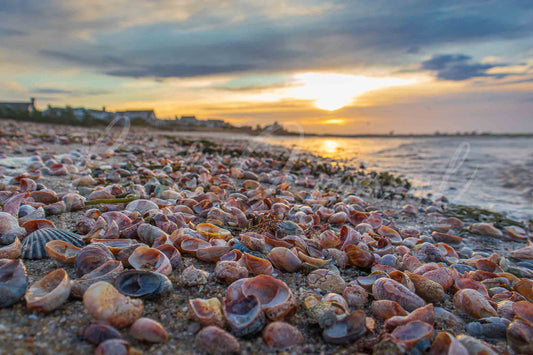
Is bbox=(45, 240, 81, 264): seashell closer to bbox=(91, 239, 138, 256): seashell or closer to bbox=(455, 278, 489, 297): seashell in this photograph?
bbox=(91, 239, 138, 256): seashell

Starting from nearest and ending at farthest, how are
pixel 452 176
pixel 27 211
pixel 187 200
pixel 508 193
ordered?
pixel 27 211 < pixel 187 200 < pixel 508 193 < pixel 452 176

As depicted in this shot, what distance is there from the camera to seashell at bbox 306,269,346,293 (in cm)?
187

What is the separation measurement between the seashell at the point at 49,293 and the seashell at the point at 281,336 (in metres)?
0.96

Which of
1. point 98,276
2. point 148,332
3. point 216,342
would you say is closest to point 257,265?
point 216,342

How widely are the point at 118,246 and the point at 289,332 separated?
1.32m

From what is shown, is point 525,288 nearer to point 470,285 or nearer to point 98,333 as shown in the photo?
point 470,285

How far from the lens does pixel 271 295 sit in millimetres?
1652

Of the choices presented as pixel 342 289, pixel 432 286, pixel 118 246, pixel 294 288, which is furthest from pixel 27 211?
pixel 432 286

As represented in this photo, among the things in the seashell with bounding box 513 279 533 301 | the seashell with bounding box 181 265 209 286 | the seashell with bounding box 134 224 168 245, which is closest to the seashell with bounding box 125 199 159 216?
the seashell with bounding box 134 224 168 245

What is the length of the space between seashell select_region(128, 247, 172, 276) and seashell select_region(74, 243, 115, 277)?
143 millimetres

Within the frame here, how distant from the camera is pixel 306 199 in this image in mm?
4367

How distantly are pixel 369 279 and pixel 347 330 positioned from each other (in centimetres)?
60

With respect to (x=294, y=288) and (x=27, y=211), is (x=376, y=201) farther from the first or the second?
(x=27, y=211)

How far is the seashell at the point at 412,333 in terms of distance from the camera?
54.7 inches
